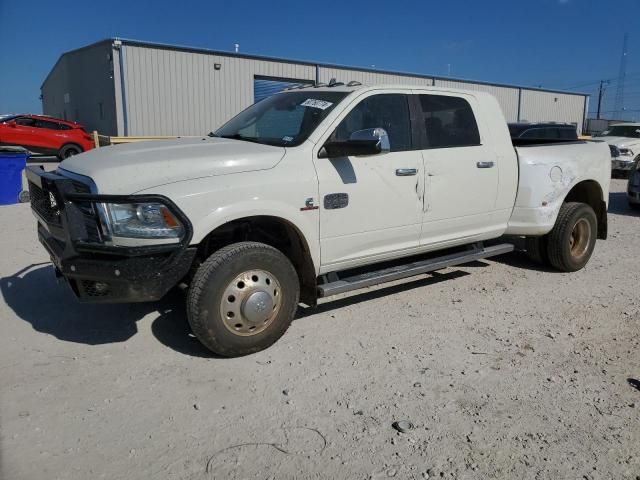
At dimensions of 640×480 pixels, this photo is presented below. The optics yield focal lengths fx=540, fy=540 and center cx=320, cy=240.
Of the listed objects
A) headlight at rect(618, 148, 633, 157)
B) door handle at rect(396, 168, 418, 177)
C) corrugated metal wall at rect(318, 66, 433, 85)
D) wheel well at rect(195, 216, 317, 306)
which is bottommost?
wheel well at rect(195, 216, 317, 306)

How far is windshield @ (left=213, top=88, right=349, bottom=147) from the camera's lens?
421cm

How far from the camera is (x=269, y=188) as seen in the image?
375 centimetres

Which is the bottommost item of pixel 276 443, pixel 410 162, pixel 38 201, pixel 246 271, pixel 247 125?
pixel 276 443

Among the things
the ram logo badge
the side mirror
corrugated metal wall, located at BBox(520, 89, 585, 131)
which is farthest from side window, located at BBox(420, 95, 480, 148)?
corrugated metal wall, located at BBox(520, 89, 585, 131)

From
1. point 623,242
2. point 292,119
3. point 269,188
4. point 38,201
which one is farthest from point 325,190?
point 623,242

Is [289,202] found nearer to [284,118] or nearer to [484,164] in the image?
[284,118]

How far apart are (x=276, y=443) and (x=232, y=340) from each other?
103 centimetres

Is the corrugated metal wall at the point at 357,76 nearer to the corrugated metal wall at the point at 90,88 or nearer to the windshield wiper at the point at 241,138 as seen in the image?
the corrugated metal wall at the point at 90,88

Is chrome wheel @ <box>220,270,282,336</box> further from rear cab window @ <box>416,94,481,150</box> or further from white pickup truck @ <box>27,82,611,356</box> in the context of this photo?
rear cab window @ <box>416,94,481,150</box>

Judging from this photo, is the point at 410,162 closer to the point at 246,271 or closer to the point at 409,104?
the point at 409,104

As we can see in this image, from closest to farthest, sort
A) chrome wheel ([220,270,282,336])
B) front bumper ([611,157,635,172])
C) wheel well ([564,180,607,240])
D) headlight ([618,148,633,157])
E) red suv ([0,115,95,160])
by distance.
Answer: chrome wheel ([220,270,282,336])
wheel well ([564,180,607,240])
front bumper ([611,157,635,172])
headlight ([618,148,633,157])
red suv ([0,115,95,160])

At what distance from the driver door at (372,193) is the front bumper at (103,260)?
45.1 inches

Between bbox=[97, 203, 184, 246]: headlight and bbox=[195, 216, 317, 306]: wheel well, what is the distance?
0.49 metres

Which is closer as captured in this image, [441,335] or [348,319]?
[441,335]
